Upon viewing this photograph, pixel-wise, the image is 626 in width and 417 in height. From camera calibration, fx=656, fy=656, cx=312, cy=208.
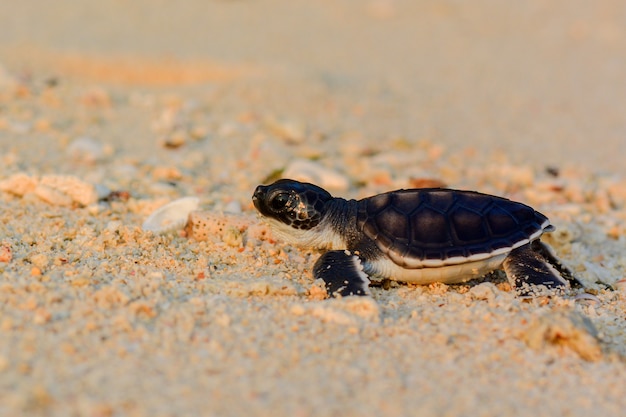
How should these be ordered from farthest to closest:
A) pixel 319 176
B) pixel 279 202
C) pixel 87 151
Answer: pixel 87 151, pixel 319 176, pixel 279 202

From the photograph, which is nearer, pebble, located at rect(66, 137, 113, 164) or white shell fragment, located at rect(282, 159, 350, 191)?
white shell fragment, located at rect(282, 159, 350, 191)

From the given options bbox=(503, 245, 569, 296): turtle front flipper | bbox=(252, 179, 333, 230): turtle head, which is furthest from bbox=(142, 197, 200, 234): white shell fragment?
bbox=(503, 245, 569, 296): turtle front flipper

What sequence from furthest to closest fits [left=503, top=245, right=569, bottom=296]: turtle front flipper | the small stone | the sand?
the small stone → [left=503, top=245, right=569, bottom=296]: turtle front flipper → the sand

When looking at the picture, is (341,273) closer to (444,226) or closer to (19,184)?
(444,226)

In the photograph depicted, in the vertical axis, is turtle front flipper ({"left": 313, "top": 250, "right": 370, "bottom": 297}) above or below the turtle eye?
below

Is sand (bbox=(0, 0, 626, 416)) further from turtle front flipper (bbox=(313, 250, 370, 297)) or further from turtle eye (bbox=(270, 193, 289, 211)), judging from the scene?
turtle eye (bbox=(270, 193, 289, 211))

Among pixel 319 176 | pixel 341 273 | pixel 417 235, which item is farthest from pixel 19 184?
pixel 417 235

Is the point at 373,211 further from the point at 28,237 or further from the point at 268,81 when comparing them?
the point at 268,81
